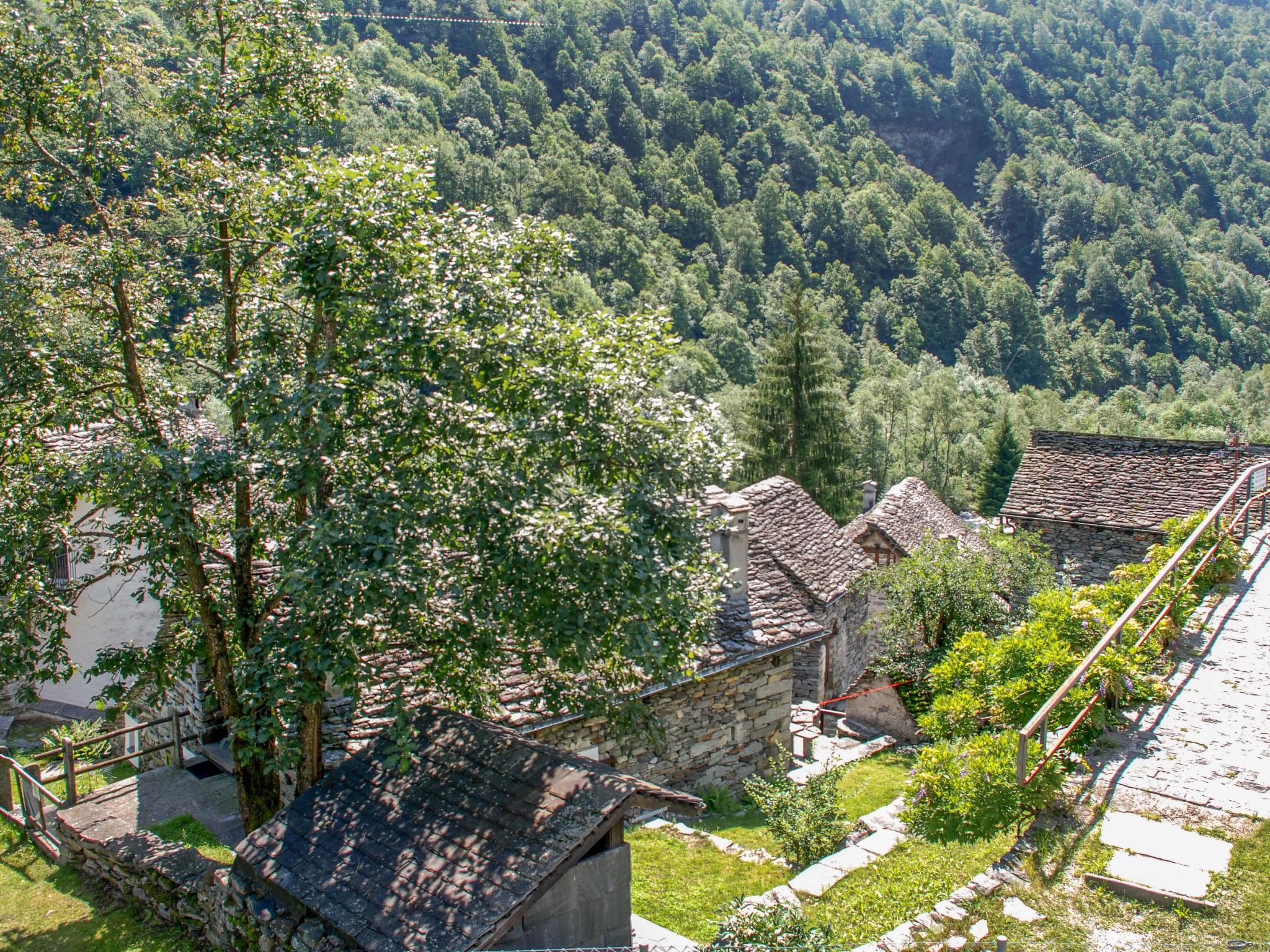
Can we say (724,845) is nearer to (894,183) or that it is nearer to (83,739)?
(83,739)

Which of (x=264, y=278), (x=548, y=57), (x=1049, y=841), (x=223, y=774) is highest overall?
(x=548, y=57)

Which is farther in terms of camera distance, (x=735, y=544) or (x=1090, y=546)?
(x=1090, y=546)

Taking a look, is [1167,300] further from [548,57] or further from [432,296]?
[432,296]

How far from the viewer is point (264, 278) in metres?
10.5

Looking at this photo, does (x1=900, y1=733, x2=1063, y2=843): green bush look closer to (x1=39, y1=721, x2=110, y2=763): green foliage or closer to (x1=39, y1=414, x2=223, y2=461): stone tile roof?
(x1=39, y1=414, x2=223, y2=461): stone tile roof

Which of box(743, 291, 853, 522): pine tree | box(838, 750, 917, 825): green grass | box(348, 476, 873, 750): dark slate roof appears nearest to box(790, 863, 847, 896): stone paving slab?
box(348, 476, 873, 750): dark slate roof

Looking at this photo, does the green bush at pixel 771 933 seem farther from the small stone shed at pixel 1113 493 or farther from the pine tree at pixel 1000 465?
the pine tree at pixel 1000 465

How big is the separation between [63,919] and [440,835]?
5.30 m

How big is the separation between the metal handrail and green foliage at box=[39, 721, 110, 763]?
14294 millimetres

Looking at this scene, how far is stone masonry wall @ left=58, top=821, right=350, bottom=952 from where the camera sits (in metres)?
7.95

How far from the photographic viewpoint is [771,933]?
271 inches

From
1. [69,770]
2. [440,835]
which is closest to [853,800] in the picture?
[440,835]

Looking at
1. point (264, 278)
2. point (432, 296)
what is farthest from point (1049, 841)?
point (264, 278)

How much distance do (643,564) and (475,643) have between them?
1776mm
